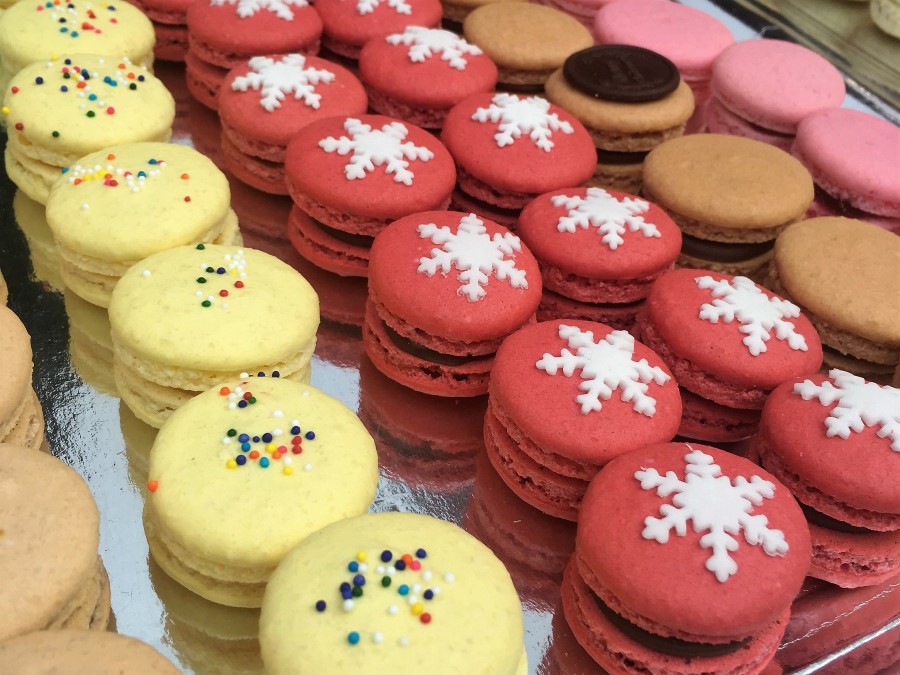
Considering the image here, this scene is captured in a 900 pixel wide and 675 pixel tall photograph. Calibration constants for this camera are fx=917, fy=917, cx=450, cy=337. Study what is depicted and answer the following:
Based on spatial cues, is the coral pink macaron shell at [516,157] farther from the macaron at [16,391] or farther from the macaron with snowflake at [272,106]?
the macaron at [16,391]

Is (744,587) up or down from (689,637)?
up

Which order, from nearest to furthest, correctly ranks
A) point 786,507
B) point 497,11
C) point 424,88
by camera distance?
1. point 786,507
2. point 424,88
3. point 497,11

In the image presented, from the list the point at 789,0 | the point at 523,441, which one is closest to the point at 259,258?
the point at 523,441

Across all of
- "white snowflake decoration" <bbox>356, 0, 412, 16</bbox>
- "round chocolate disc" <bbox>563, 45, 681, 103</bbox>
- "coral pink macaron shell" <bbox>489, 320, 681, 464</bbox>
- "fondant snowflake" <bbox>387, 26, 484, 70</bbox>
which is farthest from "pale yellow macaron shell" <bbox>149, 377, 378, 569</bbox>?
"white snowflake decoration" <bbox>356, 0, 412, 16</bbox>

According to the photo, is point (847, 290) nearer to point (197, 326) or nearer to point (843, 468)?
point (843, 468)

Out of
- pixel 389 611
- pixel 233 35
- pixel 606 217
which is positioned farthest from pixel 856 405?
pixel 233 35

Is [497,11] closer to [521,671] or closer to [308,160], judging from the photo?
[308,160]

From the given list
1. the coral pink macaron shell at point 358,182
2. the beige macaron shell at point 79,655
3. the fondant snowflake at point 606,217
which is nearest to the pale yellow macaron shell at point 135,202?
the coral pink macaron shell at point 358,182
